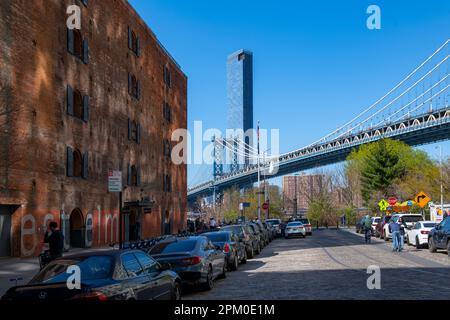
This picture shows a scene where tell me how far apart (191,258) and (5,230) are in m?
10.9

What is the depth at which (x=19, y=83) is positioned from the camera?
22.0 m

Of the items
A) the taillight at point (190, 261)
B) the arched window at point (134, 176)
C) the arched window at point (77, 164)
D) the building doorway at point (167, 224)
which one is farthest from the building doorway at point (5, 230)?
the building doorway at point (167, 224)

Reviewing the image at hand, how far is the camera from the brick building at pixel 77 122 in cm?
2170

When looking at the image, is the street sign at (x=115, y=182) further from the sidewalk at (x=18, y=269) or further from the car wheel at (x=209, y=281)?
the car wheel at (x=209, y=281)

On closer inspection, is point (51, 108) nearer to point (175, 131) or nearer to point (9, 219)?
point (9, 219)

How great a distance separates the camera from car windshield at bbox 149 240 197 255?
1447 cm

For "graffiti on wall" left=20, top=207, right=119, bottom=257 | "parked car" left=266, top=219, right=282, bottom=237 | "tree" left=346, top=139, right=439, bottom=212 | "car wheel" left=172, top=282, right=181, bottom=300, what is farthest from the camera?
"tree" left=346, top=139, right=439, bottom=212

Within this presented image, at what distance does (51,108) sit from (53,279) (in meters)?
17.6

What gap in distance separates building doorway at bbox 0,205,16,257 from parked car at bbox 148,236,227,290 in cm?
907

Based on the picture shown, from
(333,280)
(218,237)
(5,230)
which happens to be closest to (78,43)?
(5,230)

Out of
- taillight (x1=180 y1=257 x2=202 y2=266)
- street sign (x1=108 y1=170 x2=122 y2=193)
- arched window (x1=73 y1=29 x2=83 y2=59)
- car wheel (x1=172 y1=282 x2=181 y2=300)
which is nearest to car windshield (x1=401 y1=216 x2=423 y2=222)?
arched window (x1=73 y1=29 x2=83 y2=59)

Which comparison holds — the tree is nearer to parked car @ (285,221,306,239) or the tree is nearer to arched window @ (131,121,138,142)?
parked car @ (285,221,306,239)

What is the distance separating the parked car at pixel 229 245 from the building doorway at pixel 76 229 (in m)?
10.4

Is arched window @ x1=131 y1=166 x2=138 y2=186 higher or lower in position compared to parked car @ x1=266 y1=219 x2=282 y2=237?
higher
